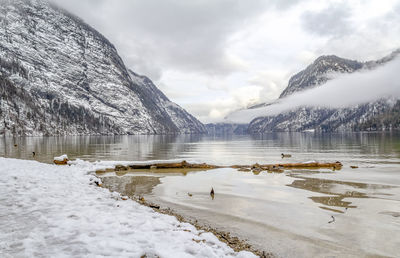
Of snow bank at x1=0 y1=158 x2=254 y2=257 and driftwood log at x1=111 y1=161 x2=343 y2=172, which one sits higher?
snow bank at x1=0 y1=158 x2=254 y2=257

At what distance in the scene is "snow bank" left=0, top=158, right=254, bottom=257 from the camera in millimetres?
6922

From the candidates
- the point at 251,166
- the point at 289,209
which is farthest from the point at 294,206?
the point at 251,166

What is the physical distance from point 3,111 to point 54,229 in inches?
8478

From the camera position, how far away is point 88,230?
845cm

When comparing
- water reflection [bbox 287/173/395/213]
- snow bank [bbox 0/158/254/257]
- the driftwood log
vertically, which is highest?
snow bank [bbox 0/158/254/257]

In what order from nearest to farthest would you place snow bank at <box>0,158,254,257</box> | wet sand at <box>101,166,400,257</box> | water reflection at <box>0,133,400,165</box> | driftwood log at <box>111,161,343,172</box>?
snow bank at <box>0,158,254,257</box> < wet sand at <box>101,166,400,257</box> < driftwood log at <box>111,161,343,172</box> < water reflection at <box>0,133,400,165</box>

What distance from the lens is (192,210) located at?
46.3 feet

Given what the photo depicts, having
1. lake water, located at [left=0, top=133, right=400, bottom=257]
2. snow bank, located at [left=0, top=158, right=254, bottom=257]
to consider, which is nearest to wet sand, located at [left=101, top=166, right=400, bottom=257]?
lake water, located at [left=0, top=133, right=400, bottom=257]

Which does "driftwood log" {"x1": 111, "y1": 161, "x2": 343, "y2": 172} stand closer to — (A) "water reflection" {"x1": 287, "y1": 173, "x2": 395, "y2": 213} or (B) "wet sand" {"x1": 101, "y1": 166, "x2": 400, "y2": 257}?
(B) "wet sand" {"x1": 101, "y1": 166, "x2": 400, "y2": 257}

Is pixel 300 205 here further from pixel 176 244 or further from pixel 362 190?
pixel 176 244

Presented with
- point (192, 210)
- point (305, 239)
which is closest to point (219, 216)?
point (192, 210)

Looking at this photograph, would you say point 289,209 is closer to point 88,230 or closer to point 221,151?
point 88,230

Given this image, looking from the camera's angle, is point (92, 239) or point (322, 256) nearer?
point (92, 239)

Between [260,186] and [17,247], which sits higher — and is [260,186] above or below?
below
